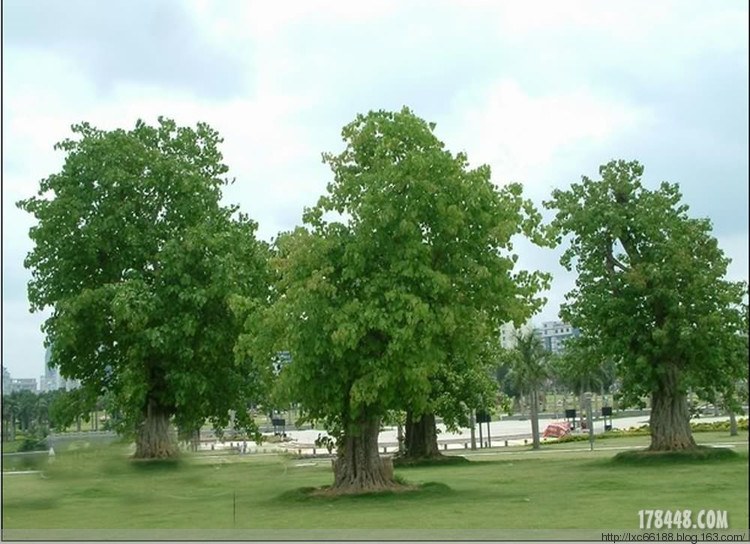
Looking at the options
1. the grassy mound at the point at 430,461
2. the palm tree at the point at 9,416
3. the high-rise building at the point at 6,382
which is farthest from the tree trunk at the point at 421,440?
the high-rise building at the point at 6,382

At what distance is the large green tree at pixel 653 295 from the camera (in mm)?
21750

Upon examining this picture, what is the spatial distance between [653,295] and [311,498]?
953 cm

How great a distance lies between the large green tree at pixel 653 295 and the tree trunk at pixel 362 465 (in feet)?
22.5

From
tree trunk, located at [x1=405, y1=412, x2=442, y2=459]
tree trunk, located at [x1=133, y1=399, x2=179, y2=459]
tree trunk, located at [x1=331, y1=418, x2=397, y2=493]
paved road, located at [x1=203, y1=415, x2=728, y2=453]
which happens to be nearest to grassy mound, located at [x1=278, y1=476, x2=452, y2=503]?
tree trunk, located at [x1=331, y1=418, x2=397, y2=493]

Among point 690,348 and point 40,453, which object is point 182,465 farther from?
point 690,348

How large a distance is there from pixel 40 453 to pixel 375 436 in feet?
19.4

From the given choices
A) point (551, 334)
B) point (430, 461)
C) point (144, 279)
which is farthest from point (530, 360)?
point (144, 279)

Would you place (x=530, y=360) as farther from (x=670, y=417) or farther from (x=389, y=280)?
(x=389, y=280)

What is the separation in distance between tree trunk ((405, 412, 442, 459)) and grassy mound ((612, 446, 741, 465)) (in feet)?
24.4

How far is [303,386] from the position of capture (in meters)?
17.1

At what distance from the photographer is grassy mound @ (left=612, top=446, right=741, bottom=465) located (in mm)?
20797

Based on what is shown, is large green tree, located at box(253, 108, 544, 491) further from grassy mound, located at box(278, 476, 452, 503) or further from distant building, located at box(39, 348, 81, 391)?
distant building, located at box(39, 348, 81, 391)

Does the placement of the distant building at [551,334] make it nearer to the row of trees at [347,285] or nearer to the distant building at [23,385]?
the row of trees at [347,285]

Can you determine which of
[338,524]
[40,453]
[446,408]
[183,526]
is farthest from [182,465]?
[446,408]
